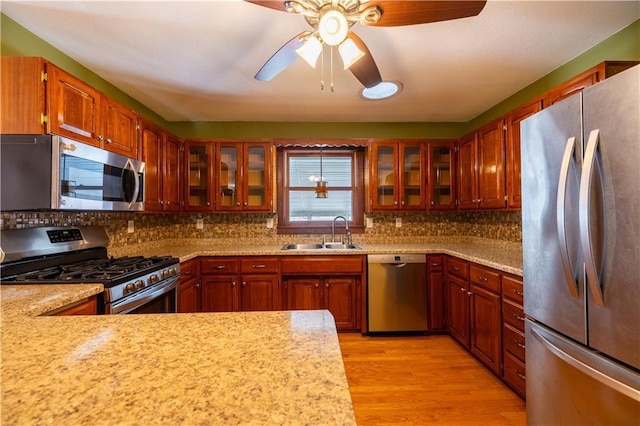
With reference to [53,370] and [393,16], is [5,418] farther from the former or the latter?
[393,16]

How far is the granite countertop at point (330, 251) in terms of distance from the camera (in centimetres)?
233

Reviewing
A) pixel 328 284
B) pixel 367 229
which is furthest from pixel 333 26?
pixel 367 229

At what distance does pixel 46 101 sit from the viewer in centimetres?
161

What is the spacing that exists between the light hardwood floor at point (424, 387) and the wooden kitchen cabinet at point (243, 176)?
1.76 metres

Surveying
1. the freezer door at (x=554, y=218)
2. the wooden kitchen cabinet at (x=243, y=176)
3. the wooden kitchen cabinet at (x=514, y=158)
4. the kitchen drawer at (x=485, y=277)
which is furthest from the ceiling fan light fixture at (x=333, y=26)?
the wooden kitchen cabinet at (x=243, y=176)

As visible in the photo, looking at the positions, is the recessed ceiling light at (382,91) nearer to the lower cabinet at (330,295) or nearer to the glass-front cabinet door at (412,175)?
the glass-front cabinet door at (412,175)

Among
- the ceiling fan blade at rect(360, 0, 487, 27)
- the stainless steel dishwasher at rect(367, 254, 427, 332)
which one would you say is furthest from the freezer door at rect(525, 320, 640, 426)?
the ceiling fan blade at rect(360, 0, 487, 27)

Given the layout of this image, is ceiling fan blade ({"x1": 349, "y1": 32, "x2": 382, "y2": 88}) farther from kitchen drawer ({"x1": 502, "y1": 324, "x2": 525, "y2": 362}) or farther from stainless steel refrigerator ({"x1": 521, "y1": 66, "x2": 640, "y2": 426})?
kitchen drawer ({"x1": 502, "y1": 324, "x2": 525, "y2": 362})

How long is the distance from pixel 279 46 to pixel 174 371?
79.1 inches

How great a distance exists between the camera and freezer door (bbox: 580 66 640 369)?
3.31 ft

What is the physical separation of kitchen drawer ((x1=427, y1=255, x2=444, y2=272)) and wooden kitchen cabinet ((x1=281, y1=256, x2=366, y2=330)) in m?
0.67

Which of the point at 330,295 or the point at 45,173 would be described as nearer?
the point at 45,173

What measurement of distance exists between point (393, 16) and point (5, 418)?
5.71 ft

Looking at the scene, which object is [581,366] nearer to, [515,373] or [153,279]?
[515,373]
